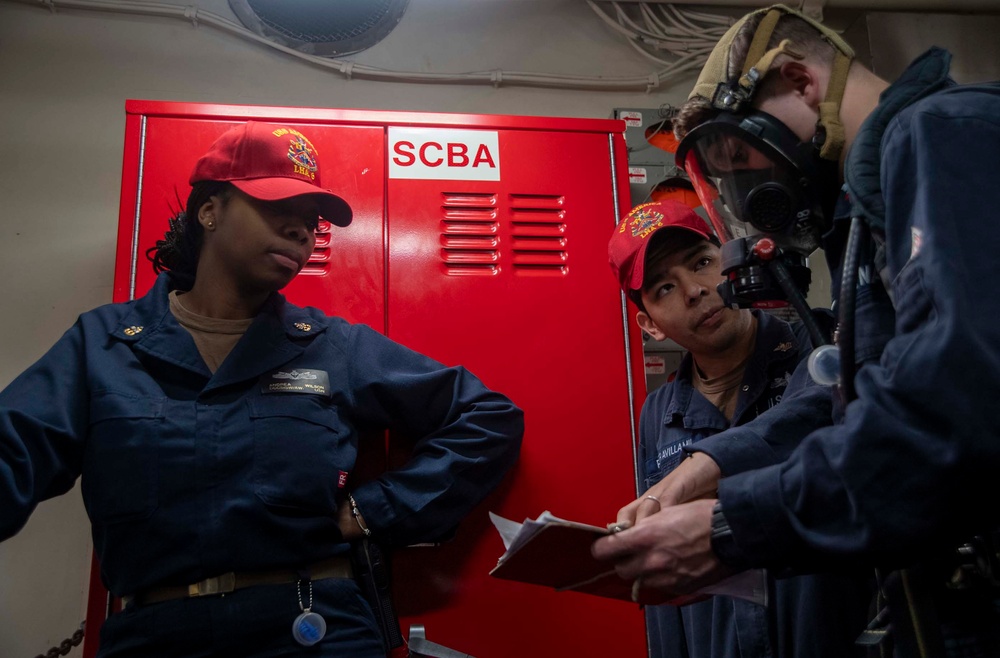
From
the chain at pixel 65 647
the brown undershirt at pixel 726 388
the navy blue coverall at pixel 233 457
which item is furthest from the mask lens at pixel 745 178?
the chain at pixel 65 647

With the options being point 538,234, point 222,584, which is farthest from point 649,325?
point 222,584

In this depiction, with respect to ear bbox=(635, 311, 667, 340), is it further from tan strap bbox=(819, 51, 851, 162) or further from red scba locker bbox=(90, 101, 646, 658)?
tan strap bbox=(819, 51, 851, 162)

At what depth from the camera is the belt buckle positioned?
150cm

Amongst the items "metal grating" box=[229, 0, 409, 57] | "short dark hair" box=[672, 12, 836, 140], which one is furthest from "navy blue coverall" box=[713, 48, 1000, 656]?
"metal grating" box=[229, 0, 409, 57]

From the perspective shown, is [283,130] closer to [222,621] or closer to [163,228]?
[163,228]

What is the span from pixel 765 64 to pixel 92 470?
139 centimetres

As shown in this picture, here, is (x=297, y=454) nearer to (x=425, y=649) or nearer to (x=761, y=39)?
(x=425, y=649)

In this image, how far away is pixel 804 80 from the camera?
1.33 metres

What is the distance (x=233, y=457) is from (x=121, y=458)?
0.20 meters

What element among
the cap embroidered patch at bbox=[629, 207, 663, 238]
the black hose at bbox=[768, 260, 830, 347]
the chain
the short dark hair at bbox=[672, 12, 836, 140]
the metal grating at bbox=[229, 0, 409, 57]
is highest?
the metal grating at bbox=[229, 0, 409, 57]

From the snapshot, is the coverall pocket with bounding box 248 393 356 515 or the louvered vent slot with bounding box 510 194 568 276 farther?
the louvered vent slot with bounding box 510 194 568 276

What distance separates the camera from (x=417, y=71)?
314cm

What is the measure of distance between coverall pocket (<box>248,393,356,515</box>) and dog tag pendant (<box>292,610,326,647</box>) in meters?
0.19

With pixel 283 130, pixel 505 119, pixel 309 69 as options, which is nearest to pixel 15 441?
pixel 283 130
